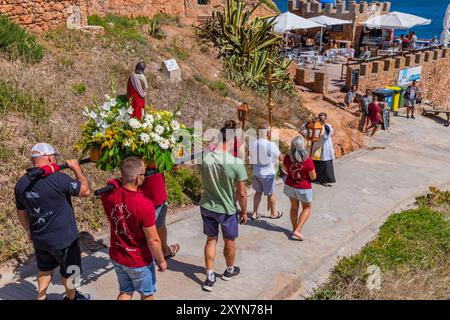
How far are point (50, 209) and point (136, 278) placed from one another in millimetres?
1014

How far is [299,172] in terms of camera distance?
6.52 metres

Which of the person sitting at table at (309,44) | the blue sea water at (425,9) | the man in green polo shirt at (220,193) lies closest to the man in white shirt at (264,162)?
the man in green polo shirt at (220,193)

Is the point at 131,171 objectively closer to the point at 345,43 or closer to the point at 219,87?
the point at 219,87

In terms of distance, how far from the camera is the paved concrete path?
5465 millimetres

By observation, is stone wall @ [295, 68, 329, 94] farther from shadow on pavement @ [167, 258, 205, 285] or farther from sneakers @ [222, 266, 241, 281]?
sneakers @ [222, 266, 241, 281]

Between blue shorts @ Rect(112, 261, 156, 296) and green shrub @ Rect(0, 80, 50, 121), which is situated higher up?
green shrub @ Rect(0, 80, 50, 121)

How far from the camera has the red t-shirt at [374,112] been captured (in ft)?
46.7

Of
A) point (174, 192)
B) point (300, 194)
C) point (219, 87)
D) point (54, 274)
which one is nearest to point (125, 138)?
point (54, 274)

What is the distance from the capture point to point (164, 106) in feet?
35.2

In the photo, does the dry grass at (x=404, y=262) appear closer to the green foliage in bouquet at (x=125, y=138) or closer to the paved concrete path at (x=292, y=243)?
the paved concrete path at (x=292, y=243)

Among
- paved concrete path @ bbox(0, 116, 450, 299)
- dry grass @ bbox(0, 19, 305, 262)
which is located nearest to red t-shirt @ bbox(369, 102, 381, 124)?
dry grass @ bbox(0, 19, 305, 262)

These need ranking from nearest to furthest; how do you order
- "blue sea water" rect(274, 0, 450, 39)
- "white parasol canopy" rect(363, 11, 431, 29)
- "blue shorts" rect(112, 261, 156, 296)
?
"blue shorts" rect(112, 261, 156, 296) < "white parasol canopy" rect(363, 11, 431, 29) < "blue sea water" rect(274, 0, 450, 39)

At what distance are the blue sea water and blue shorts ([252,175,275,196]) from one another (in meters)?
57.2

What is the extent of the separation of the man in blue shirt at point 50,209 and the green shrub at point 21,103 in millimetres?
4130
